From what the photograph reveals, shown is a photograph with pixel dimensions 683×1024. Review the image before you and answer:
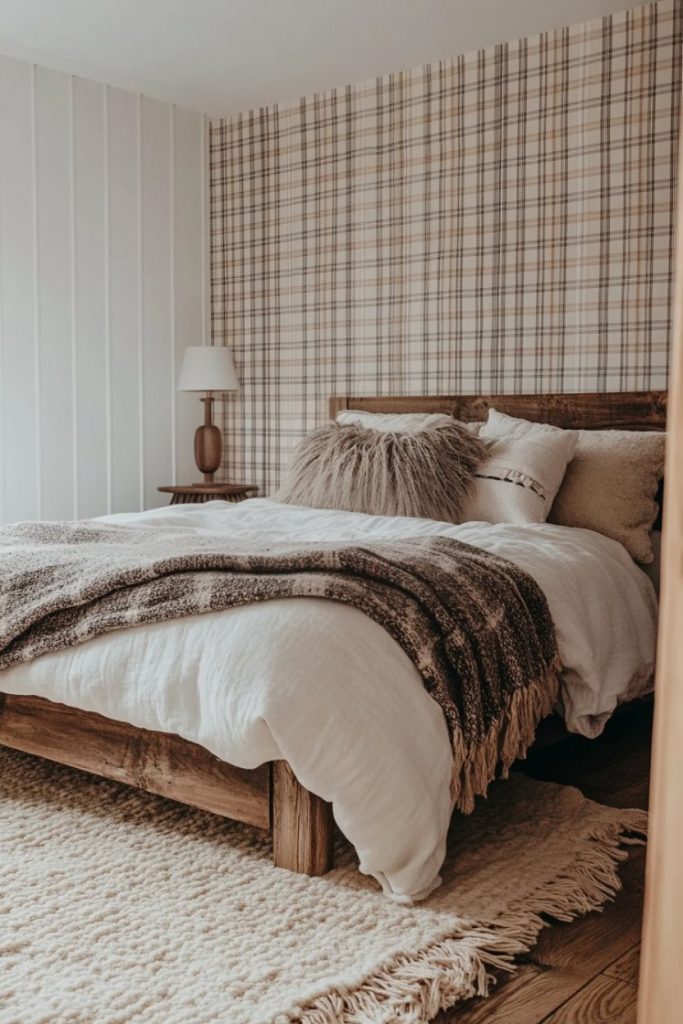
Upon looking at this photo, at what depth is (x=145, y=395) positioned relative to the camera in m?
4.56

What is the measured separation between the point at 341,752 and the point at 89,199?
3275mm

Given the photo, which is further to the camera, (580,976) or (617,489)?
(617,489)

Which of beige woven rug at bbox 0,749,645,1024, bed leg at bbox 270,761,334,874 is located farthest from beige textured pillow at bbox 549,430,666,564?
bed leg at bbox 270,761,334,874

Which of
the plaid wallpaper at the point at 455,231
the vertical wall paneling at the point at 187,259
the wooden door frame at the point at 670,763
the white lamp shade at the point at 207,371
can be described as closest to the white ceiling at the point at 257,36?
the plaid wallpaper at the point at 455,231

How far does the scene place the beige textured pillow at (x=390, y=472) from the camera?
10.2ft

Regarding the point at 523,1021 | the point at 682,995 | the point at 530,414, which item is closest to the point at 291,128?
the point at 530,414

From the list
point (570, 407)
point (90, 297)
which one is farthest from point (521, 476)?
point (90, 297)

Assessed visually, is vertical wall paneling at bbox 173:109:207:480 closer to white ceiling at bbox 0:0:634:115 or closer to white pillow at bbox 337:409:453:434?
white ceiling at bbox 0:0:634:115

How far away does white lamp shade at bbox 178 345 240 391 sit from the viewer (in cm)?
436

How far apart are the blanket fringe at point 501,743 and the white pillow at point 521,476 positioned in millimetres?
779

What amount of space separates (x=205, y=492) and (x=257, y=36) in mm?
1817

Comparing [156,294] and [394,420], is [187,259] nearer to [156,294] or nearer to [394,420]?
[156,294]

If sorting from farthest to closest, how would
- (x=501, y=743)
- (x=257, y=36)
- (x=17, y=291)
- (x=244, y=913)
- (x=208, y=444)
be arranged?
(x=208, y=444), (x=17, y=291), (x=257, y=36), (x=501, y=743), (x=244, y=913)

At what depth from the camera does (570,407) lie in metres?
3.56
